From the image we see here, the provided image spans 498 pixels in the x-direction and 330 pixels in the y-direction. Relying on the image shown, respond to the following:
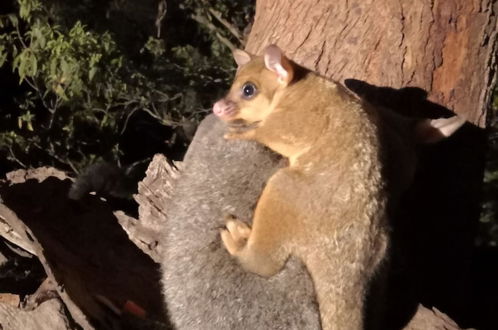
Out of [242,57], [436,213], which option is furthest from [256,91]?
[436,213]

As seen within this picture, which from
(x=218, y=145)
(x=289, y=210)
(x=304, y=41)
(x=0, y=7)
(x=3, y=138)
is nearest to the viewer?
(x=289, y=210)

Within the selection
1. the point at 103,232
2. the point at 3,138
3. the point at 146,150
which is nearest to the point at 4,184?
the point at 103,232

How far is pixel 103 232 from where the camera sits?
287 centimetres

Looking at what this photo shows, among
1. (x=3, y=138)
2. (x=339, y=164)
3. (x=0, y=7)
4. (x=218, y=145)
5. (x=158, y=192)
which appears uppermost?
(x=339, y=164)

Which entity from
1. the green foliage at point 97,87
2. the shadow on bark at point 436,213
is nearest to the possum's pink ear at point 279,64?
the shadow on bark at point 436,213

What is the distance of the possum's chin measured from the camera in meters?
2.13

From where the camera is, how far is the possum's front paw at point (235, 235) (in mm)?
2100

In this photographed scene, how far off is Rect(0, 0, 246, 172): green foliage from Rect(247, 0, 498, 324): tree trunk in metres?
2.15

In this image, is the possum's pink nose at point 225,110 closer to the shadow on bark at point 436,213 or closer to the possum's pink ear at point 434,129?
the possum's pink ear at point 434,129

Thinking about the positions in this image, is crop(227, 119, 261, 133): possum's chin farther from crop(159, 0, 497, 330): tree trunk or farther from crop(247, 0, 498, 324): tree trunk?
crop(247, 0, 498, 324): tree trunk

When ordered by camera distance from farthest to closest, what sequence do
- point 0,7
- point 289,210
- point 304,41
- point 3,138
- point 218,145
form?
1. point 0,7
2. point 3,138
3. point 304,41
4. point 218,145
5. point 289,210

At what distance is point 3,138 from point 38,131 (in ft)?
0.87

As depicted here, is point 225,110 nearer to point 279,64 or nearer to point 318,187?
point 279,64

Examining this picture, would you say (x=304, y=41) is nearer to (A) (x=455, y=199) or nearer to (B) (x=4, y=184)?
(A) (x=455, y=199)
